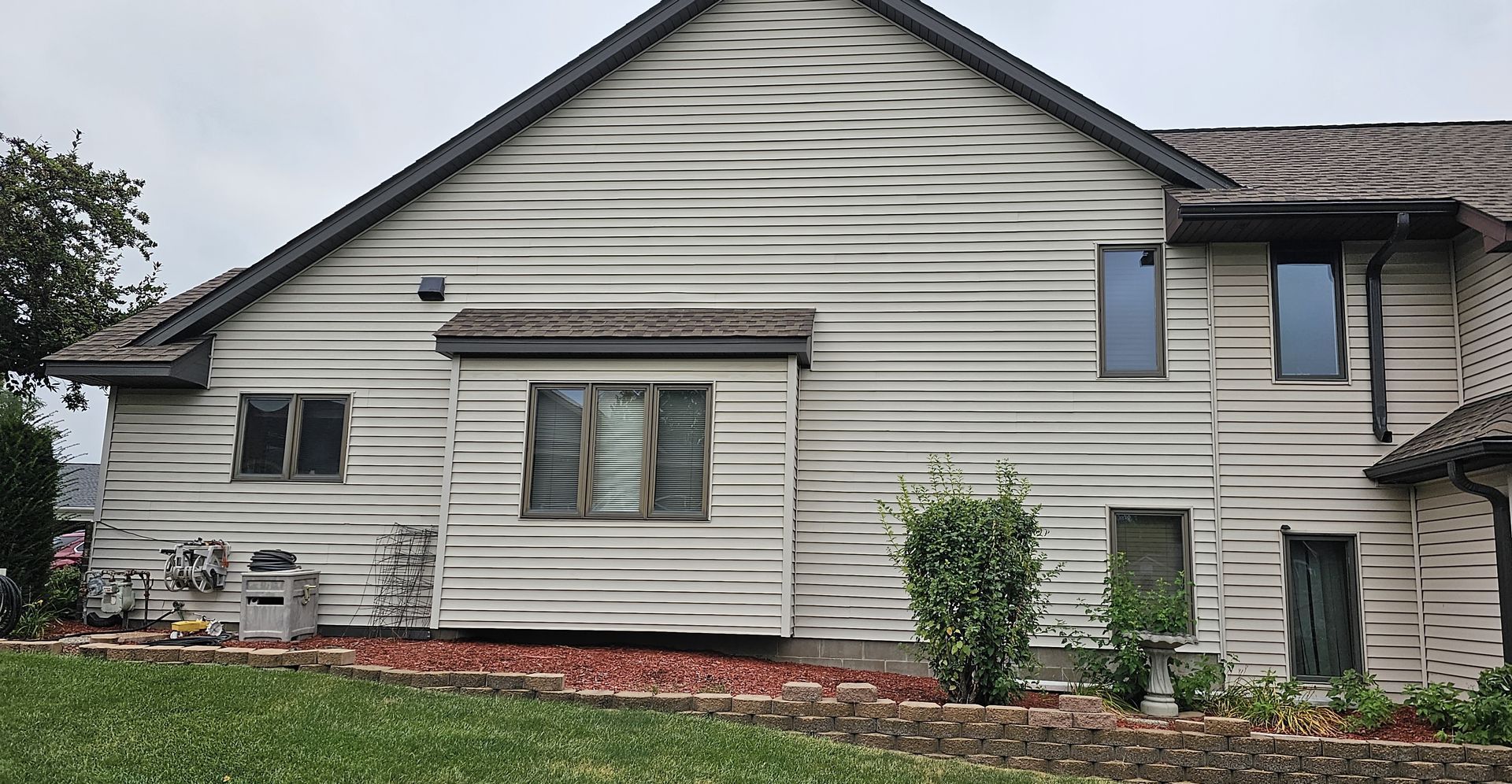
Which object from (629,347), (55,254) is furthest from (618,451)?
(55,254)

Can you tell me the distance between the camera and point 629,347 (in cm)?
1023

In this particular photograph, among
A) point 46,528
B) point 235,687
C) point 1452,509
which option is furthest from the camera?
point 46,528

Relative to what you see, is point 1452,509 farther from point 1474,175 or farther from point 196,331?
point 196,331

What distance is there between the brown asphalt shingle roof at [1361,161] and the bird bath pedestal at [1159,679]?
4221mm

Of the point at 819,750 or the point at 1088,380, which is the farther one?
the point at 1088,380

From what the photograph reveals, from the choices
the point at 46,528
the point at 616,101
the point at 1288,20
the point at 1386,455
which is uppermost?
the point at 1288,20

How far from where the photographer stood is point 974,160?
11.1 metres

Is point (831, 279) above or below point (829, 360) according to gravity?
above

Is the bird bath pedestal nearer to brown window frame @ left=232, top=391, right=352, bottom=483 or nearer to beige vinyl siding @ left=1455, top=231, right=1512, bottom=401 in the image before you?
beige vinyl siding @ left=1455, top=231, right=1512, bottom=401

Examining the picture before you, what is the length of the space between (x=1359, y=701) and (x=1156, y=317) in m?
4.09

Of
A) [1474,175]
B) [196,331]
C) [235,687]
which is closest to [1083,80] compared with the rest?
[1474,175]

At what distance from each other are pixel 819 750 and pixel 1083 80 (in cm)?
4000

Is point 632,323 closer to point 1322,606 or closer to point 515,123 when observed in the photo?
point 515,123

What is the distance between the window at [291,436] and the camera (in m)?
11.3
